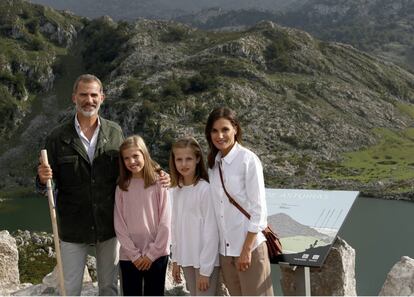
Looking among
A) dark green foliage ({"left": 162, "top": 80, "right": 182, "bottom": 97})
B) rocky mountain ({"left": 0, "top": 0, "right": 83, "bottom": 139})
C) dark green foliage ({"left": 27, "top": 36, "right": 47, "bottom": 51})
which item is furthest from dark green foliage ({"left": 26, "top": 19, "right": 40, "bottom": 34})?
dark green foliage ({"left": 162, "top": 80, "right": 182, "bottom": 97})

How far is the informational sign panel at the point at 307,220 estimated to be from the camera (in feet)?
23.4

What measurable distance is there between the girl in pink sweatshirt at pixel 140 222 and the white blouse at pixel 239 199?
93cm

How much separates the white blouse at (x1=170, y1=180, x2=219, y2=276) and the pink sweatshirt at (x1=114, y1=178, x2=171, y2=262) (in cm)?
15

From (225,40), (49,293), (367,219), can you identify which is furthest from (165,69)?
(49,293)

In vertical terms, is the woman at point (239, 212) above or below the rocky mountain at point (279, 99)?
below

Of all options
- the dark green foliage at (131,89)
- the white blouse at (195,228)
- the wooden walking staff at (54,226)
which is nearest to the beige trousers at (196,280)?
the white blouse at (195,228)

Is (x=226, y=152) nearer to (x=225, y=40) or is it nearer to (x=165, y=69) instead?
(x=165, y=69)

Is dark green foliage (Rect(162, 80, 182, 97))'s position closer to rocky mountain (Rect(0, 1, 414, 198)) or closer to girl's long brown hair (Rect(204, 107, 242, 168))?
rocky mountain (Rect(0, 1, 414, 198))

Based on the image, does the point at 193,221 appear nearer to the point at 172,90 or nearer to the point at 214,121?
the point at 214,121

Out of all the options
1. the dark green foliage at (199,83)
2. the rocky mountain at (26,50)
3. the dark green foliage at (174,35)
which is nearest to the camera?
the dark green foliage at (199,83)

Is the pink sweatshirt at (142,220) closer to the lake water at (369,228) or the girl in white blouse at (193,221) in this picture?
the girl in white blouse at (193,221)

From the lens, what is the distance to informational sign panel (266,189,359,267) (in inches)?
281

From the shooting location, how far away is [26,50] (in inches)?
6107

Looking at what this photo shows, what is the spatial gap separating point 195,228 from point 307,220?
1.93 m
